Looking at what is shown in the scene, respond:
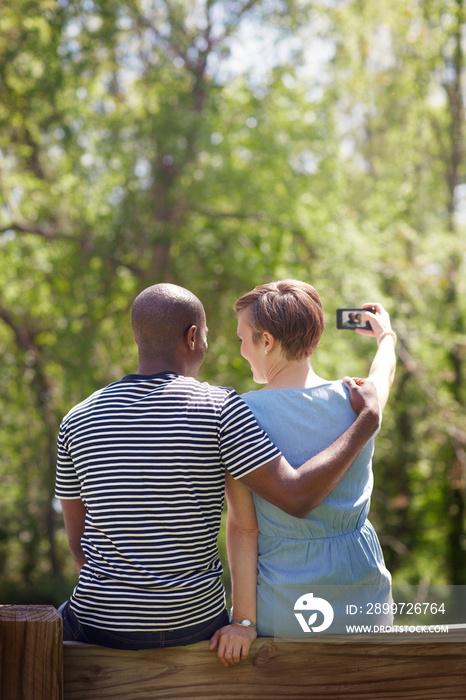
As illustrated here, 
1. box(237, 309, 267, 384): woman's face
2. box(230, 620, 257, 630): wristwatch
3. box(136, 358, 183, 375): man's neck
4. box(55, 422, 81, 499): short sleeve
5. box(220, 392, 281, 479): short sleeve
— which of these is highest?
box(237, 309, 267, 384): woman's face

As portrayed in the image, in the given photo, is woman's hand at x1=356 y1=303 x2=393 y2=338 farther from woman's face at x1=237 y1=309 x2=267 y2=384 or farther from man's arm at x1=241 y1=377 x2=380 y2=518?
man's arm at x1=241 y1=377 x2=380 y2=518

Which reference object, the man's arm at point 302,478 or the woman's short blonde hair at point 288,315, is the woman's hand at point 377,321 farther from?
the man's arm at point 302,478

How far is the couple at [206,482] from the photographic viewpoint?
132 centimetres

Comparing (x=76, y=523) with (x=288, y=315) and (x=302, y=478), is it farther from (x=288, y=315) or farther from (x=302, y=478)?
(x=288, y=315)

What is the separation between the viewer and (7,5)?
24.1 ft

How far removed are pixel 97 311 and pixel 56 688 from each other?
6431mm

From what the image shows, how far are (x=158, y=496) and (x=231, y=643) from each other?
30 cm

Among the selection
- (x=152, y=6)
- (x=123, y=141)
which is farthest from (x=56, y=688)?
(x=152, y=6)

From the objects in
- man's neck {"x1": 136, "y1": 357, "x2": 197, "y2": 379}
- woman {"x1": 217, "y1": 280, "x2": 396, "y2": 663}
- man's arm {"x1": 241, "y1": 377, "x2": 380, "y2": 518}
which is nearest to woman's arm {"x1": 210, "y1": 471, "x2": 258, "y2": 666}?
woman {"x1": 217, "y1": 280, "x2": 396, "y2": 663}

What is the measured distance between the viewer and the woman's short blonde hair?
5.02ft

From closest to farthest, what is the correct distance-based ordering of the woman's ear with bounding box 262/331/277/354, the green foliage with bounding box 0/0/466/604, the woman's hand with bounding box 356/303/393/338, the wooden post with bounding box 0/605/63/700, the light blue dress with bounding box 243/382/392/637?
the wooden post with bounding box 0/605/63/700
the light blue dress with bounding box 243/382/392/637
the woman's ear with bounding box 262/331/277/354
the woman's hand with bounding box 356/303/393/338
the green foliage with bounding box 0/0/466/604

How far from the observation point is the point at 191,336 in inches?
59.4

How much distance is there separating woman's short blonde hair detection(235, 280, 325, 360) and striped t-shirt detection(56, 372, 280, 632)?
23cm

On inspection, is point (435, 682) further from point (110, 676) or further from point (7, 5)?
point (7, 5)
